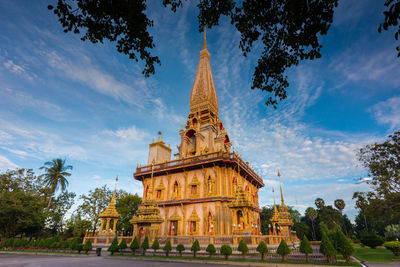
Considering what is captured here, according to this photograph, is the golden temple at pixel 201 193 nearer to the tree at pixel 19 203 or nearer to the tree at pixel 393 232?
the tree at pixel 19 203

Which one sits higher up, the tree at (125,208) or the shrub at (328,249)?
the tree at (125,208)

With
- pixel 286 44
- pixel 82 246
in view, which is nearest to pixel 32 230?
pixel 82 246

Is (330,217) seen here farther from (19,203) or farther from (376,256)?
(19,203)

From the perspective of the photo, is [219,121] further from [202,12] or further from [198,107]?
[202,12]

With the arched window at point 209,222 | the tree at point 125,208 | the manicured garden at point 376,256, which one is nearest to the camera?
the manicured garden at point 376,256

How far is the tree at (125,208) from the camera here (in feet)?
108

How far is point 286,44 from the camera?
23.1 feet

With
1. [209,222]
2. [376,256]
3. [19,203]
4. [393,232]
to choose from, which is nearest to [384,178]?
[376,256]

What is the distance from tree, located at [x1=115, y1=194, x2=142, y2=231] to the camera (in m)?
32.9

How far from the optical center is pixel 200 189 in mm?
23188

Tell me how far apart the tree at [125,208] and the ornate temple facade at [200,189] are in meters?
8.98

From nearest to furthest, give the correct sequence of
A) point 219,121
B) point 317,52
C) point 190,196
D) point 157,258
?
point 317,52 < point 157,258 < point 190,196 < point 219,121

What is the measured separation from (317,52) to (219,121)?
24.0m

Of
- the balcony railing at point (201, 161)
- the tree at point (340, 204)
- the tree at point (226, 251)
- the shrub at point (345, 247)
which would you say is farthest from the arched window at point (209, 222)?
the tree at point (340, 204)
